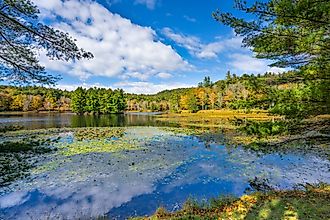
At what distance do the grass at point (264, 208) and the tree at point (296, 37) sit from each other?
111 inches

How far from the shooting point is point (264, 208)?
25.3 feet

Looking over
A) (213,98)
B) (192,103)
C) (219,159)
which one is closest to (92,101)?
(192,103)

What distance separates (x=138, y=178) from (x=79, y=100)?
256ft

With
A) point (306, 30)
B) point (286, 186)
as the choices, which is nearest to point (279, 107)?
point (306, 30)

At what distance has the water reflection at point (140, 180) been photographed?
962cm

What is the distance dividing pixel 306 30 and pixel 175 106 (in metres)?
85.5

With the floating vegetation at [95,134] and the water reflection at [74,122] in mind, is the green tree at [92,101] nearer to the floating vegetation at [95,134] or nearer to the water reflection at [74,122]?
the water reflection at [74,122]

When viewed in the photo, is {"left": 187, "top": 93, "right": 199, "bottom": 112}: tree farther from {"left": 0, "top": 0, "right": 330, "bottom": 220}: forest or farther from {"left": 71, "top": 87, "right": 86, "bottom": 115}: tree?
{"left": 0, "top": 0, "right": 330, "bottom": 220}: forest

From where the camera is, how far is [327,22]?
565 cm

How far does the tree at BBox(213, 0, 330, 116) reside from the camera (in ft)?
19.4

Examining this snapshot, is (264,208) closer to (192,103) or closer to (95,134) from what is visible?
(95,134)

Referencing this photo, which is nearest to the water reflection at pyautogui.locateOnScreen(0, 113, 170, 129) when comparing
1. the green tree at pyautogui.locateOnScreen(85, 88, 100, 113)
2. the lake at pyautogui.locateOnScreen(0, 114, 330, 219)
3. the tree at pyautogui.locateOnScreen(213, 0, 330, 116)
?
the lake at pyautogui.locateOnScreen(0, 114, 330, 219)

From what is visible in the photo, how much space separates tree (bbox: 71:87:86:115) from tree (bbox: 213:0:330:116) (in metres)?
82.8

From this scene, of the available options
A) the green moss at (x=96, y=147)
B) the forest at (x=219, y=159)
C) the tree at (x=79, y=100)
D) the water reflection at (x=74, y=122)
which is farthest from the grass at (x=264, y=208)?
the tree at (x=79, y=100)
